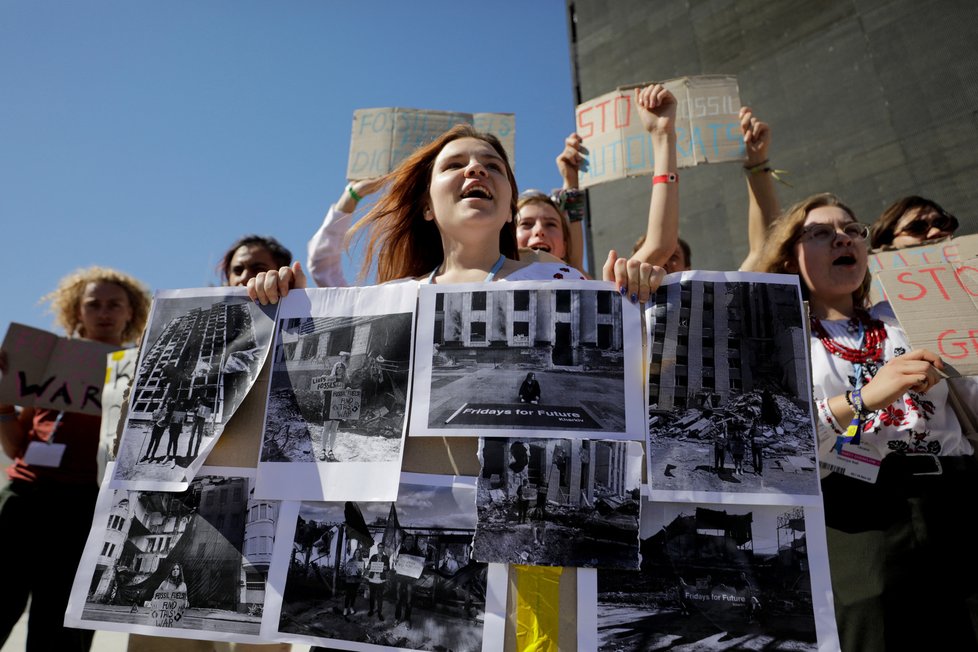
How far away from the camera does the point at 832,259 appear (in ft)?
5.61

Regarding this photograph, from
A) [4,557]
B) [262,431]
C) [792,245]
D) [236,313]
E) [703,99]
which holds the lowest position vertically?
[4,557]

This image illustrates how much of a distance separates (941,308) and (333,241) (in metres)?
1.85

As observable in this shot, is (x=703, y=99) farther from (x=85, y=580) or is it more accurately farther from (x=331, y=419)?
(x=85, y=580)

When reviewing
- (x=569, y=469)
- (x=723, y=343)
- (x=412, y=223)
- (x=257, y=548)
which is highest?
(x=412, y=223)

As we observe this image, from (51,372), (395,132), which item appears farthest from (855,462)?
(51,372)

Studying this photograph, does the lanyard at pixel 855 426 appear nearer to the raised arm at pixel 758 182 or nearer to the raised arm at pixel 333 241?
the raised arm at pixel 758 182

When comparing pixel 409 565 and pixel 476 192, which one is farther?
pixel 476 192

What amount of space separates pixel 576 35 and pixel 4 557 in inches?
309

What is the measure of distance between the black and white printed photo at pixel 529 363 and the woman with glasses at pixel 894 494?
27.7 inches

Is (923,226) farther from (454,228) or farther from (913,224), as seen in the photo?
(454,228)

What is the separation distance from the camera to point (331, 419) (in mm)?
1096

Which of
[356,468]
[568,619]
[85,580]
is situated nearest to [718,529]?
[568,619]

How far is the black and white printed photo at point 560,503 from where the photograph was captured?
940 millimetres

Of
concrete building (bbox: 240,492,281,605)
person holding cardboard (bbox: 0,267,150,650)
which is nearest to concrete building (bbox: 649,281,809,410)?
concrete building (bbox: 240,492,281,605)
